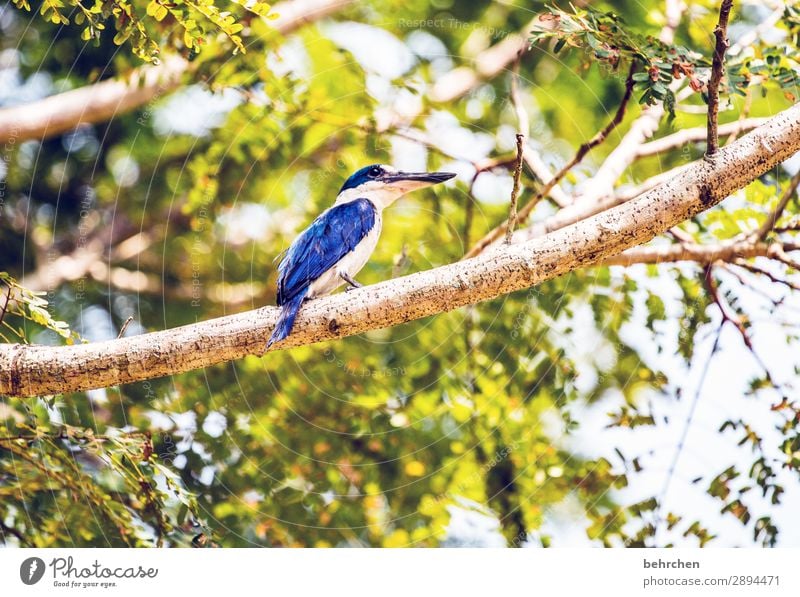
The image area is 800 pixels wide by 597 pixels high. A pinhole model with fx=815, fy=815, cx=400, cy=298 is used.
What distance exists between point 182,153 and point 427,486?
5.42ft

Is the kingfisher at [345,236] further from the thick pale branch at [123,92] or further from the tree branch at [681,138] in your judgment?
the tree branch at [681,138]

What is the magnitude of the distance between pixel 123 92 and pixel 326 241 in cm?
120

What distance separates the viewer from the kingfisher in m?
2.52

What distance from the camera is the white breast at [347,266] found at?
8.52ft

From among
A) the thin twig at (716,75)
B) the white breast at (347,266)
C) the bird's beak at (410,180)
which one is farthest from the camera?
the bird's beak at (410,180)

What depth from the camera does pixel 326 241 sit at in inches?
103

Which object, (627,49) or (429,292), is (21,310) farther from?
(627,49)

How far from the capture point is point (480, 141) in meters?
3.20

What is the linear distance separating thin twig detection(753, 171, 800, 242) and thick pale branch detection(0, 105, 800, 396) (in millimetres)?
647

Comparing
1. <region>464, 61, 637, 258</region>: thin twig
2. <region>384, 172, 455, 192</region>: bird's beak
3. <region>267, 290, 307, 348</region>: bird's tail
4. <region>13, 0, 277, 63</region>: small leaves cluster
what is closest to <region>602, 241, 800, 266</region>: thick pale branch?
<region>464, 61, 637, 258</region>: thin twig

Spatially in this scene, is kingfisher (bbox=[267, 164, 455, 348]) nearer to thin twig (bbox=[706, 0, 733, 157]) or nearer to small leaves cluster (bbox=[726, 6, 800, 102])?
thin twig (bbox=[706, 0, 733, 157])

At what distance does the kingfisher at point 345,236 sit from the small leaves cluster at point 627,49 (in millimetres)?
572

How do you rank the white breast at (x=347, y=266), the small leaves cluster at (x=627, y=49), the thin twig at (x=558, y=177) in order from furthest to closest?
1. the thin twig at (x=558, y=177)
2. the white breast at (x=347, y=266)
3. the small leaves cluster at (x=627, y=49)

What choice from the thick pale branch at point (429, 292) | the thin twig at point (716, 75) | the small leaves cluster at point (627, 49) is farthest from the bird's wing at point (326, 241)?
the thin twig at point (716, 75)
